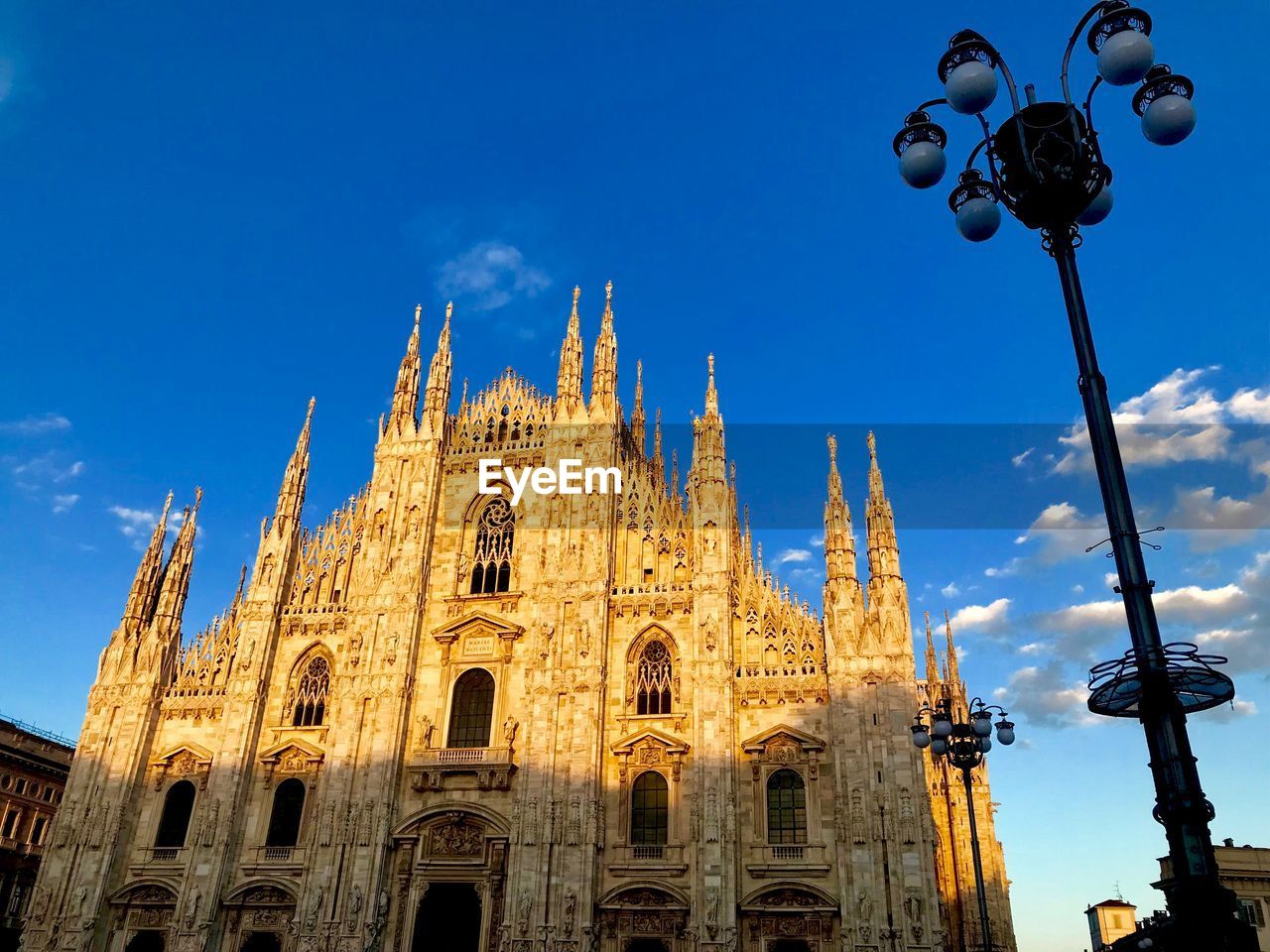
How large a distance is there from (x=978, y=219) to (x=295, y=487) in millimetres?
34688

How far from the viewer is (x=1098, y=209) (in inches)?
430

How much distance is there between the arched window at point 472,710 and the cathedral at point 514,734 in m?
0.09

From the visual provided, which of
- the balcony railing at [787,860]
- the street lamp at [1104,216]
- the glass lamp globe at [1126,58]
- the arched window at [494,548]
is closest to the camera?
the street lamp at [1104,216]

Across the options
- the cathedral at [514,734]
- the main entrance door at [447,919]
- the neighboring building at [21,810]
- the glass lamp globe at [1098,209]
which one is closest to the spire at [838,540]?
the cathedral at [514,734]

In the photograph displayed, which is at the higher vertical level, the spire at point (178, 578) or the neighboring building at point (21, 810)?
the spire at point (178, 578)

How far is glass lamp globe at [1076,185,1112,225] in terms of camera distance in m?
10.9

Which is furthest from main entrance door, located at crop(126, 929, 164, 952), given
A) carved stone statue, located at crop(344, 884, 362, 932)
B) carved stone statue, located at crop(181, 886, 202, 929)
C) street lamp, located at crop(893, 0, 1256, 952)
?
street lamp, located at crop(893, 0, 1256, 952)

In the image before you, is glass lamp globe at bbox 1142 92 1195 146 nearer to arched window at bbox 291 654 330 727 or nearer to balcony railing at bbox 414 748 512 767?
balcony railing at bbox 414 748 512 767

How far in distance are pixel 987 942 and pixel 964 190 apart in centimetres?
1372

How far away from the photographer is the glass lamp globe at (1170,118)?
31.3 ft

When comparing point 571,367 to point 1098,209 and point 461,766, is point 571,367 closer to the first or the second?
point 461,766

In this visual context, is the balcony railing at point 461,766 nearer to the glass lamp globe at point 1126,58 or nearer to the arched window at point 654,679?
the arched window at point 654,679

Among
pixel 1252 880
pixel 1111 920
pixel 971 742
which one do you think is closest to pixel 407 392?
pixel 971 742

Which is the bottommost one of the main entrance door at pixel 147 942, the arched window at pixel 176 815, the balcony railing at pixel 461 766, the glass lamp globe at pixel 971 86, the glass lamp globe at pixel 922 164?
the main entrance door at pixel 147 942
